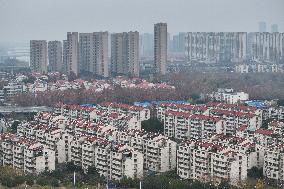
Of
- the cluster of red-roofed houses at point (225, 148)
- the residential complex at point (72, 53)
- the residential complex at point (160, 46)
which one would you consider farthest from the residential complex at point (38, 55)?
the cluster of red-roofed houses at point (225, 148)

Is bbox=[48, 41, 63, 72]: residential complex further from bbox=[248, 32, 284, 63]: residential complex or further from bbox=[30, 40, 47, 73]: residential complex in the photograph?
bbox=[248, 32, 284, 63]: residential complex

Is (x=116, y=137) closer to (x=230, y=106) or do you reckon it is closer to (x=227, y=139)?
(x=227, y=139)

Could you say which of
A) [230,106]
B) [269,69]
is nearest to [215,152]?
[230,106]

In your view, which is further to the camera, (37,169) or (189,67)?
(189,67)

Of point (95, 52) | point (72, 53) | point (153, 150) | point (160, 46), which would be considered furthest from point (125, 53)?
point (153, 150)

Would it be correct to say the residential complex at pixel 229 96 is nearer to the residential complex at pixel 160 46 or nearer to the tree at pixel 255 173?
the residential complex at pixel 160 46

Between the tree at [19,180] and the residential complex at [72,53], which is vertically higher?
the residential complex at [72,53]

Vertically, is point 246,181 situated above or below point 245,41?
below

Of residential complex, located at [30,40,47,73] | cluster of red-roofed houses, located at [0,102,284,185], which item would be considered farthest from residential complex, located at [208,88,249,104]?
residential complex, located at [30,40,47,73]
